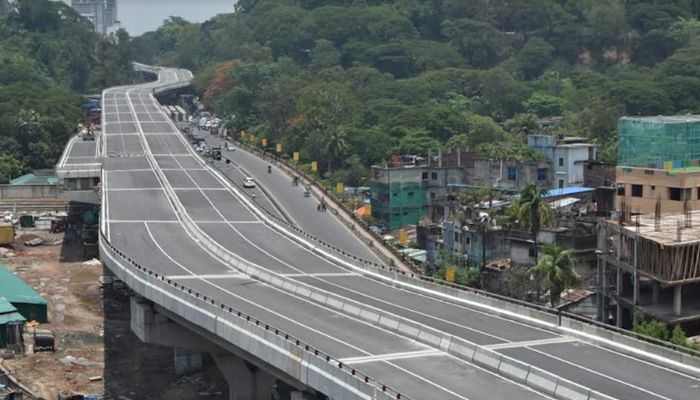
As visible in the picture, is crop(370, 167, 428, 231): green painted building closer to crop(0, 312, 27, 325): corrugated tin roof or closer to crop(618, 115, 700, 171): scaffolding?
crop(618, 115, 700, 171): scaffolding

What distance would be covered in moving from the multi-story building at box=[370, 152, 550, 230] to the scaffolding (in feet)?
57.0

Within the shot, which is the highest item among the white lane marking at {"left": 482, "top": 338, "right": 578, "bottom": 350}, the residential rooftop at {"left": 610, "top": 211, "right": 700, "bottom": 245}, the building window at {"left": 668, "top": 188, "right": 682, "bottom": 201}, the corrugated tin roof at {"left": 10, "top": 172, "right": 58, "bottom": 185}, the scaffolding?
the scaffolding

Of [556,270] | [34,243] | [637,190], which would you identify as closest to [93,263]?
[34,243]

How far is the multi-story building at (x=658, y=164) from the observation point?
262ft

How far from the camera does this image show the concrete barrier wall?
112375 mm

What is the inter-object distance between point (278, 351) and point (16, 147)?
89563mm

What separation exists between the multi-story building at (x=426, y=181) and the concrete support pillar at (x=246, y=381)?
152ft

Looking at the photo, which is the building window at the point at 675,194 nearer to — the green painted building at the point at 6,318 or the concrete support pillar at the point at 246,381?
the concrete support pillar at the point at 246,381

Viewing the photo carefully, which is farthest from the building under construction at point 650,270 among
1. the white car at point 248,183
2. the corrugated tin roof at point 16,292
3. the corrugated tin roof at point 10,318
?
the white car at point 248,183

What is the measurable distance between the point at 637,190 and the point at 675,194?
273 cm

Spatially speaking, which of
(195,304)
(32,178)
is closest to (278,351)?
(195,304)

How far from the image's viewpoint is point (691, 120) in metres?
84.3

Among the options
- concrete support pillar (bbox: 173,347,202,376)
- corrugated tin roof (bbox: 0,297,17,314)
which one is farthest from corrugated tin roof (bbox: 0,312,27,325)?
concrete support pillar (bbox: 173,347,202,376)

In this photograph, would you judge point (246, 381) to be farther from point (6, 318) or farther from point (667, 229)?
point (667, 229)
